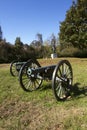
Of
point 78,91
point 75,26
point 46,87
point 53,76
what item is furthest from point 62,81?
point 75,26

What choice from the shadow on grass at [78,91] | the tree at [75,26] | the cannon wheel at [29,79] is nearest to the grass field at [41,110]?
the shadow on grass at [78,91]

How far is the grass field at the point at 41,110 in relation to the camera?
5.11m

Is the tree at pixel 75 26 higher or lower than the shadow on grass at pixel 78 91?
higher

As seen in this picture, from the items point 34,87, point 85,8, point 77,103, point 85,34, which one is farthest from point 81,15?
point 77,103

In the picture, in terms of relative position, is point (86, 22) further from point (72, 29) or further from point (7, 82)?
point (7, 82)

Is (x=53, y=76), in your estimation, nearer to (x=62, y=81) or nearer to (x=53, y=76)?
(x=53, y=76)

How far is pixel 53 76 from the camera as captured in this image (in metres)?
6.32

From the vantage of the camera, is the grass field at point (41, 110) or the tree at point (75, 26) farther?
the tree at point (75, 26)

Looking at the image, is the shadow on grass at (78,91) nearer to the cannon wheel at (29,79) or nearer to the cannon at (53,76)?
the cannon at (53,76)

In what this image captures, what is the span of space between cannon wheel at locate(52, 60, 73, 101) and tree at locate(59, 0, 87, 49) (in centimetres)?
1560

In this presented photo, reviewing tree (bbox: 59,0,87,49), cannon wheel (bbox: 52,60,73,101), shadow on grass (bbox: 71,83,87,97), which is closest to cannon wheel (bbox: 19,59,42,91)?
cannon wheel (bbox: 52,60,73,101)

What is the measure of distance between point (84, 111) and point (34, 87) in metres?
2.90

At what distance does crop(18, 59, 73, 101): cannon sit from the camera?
665cm

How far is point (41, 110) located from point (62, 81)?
1231mm
